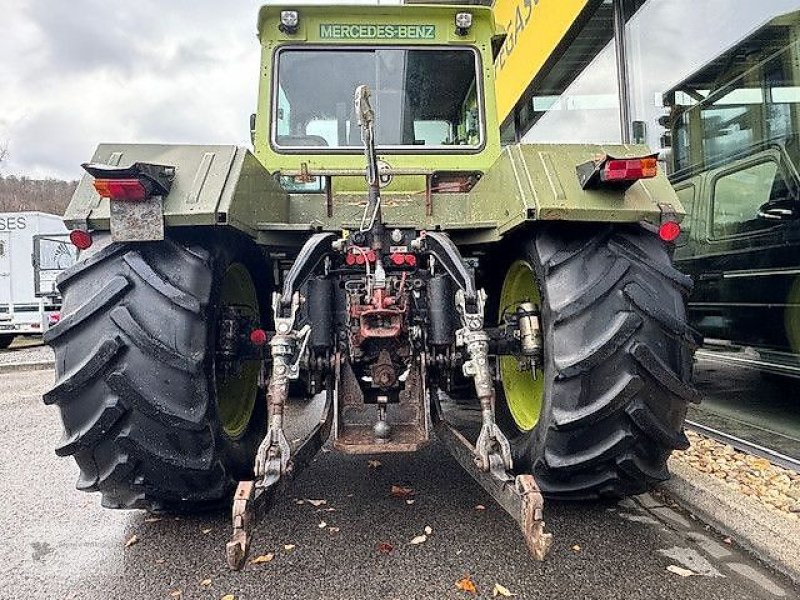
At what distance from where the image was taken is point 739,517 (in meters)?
2.97

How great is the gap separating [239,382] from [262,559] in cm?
108

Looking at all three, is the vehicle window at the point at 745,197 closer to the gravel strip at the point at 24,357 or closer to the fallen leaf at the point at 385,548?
the fallen leaf at the point at 385,548

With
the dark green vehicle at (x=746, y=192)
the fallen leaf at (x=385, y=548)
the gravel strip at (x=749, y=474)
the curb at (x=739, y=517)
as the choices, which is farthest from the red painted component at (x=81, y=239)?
the dark green vehicle at (x=746, y=192)

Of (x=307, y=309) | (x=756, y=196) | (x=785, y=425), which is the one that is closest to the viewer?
(x=307, y=309)

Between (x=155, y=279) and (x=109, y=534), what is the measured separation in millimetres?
1430

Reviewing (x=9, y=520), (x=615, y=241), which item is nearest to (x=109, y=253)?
(x=9, y=520)

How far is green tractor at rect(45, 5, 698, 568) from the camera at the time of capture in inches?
97.0

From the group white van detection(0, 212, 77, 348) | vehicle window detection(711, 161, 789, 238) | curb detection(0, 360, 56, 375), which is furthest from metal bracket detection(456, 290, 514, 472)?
white van detection(0, 212, 77, 348)

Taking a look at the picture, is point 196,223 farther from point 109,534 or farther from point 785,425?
point 785,425

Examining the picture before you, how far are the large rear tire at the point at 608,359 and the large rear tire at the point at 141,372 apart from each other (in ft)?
4.68

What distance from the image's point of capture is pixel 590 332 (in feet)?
8.27

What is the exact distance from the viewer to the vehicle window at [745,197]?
4.70 m

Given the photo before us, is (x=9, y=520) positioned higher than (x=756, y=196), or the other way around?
(x=756, y=196)

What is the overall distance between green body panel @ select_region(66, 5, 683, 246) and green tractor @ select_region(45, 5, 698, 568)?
1 centimetres
